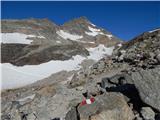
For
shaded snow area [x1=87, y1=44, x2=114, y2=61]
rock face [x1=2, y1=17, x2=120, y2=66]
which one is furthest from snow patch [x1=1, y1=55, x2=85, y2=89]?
shaded snow area [x1=87, y1=44, x2=114, y2=61]

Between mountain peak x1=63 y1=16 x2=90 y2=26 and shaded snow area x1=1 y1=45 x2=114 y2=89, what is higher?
mountain peak x1=63 y1=16 x2=90 y2=26

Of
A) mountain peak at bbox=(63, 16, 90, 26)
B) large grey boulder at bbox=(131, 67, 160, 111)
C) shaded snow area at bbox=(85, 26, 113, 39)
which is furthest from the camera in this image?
mountain peak at bbox=(63, 16, 90, 26)

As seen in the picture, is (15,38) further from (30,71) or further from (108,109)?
(108,109)

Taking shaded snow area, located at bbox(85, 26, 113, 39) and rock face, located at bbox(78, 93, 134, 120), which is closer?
rock face, located at bbox(78, 93, 134, 120)

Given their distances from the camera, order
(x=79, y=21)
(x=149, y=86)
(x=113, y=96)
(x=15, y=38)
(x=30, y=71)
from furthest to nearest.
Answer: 1. (x=79, y=21)
2. (x=15, y=38)
3. (x=30, y=71)
4. (x=113, y=96)
5. (x=149, y=86)

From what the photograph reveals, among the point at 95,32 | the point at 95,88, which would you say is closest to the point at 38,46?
the point at 95,88

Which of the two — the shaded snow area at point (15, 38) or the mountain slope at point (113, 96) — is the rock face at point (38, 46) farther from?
the mountain slope at point (113, 96)

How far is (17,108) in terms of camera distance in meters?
21.6

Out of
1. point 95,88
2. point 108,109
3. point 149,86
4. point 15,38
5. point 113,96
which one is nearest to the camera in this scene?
point 108,109

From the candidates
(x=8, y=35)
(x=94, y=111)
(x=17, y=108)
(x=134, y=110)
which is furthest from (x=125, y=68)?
(x=8, y=35)

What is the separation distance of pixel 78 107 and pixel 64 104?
16.8 feet

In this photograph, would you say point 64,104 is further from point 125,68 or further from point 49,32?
point 49,32

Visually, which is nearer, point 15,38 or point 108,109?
point 108,109

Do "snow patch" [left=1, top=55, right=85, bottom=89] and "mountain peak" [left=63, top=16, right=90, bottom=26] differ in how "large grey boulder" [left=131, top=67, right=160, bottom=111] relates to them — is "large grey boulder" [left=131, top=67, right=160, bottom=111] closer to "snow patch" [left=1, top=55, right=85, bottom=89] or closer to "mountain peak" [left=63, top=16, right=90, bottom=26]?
"snow patch" [left=1, top=55, right=85, bottom=89]
